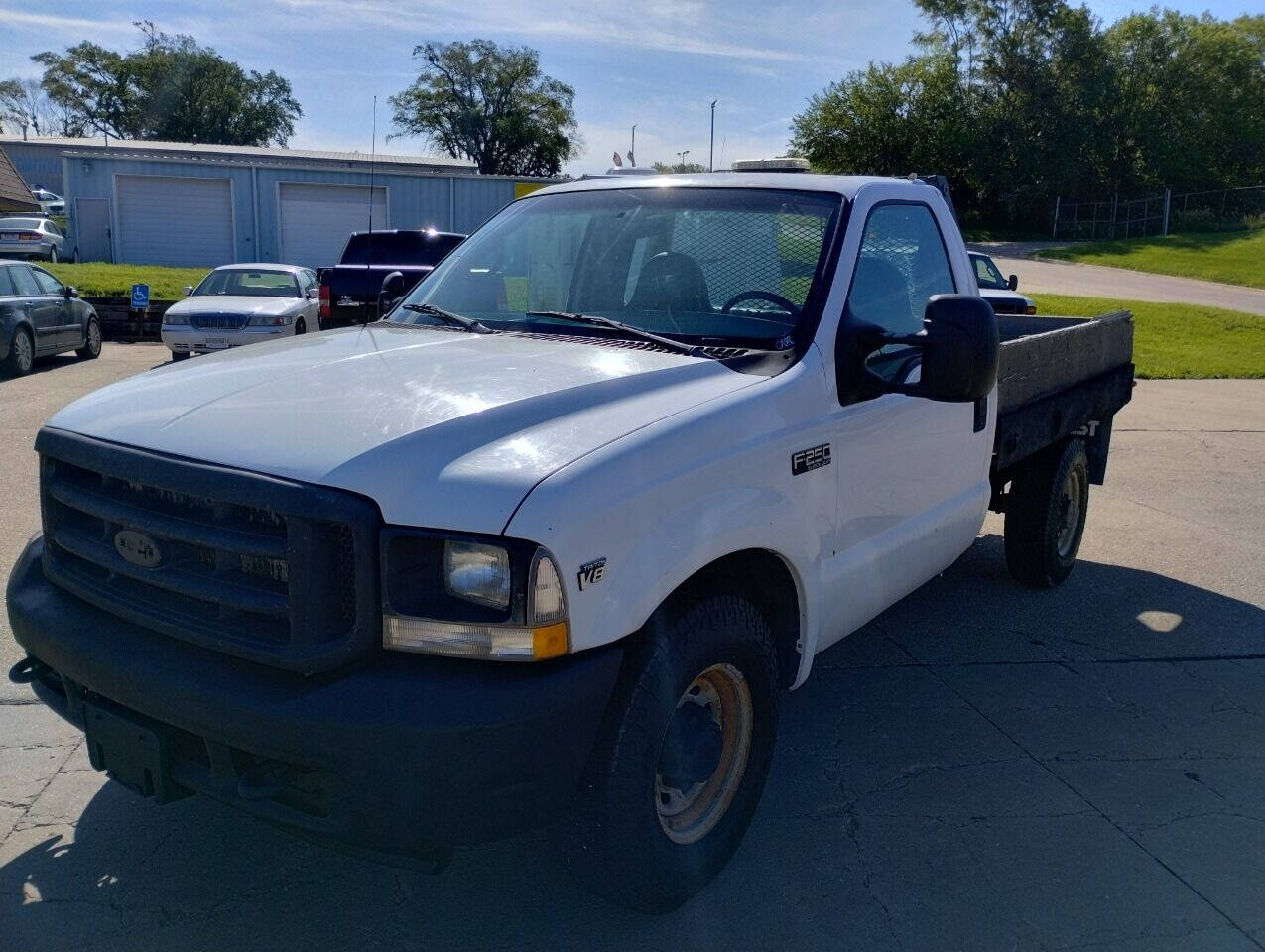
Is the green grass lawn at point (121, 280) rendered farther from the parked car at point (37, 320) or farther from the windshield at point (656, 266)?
the windshield at point (656, 266)

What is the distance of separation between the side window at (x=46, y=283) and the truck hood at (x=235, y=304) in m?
1.71

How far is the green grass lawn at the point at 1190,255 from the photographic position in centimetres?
3572

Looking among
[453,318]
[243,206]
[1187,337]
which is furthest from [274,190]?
[453,318]

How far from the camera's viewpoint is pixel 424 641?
254 cm

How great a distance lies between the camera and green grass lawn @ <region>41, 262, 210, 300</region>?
72.2 feet

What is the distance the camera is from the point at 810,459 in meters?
3.43

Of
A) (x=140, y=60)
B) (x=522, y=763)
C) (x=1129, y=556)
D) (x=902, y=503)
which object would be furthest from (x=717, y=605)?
(x=140, y=60)

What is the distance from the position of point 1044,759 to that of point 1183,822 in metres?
0.56

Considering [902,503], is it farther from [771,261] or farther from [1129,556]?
[1129,556]

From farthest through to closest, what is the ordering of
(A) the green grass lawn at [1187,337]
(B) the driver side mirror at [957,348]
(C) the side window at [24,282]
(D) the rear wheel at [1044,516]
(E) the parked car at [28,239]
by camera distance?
(E) the parked car at [28,239]
(A) the green grass lawn at [1187,337]
(C) the side window at [24,282]
(D) the rear wheel at [1044,516]
(B) the driver side mirror at [957,348]

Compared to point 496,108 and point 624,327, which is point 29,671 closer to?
point 624,327

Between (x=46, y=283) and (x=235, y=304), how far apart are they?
8.91 ft

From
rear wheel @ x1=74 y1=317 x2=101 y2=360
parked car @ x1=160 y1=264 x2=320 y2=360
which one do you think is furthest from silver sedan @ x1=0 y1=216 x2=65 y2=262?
parked car @ x1=160 y1=264 x2=320 y2=360

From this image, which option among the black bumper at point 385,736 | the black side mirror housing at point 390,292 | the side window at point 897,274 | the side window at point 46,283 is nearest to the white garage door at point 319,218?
the side window at point 46,283
